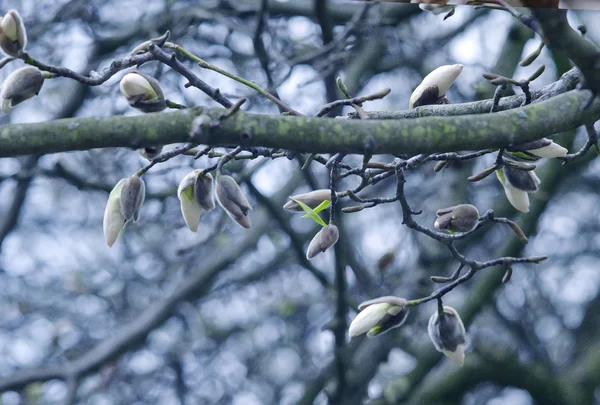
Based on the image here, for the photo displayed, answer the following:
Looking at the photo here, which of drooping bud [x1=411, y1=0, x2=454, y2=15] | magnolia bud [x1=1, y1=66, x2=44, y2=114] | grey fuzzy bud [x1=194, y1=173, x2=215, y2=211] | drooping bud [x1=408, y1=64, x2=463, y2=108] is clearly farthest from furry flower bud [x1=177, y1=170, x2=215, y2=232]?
drooping bud [x1=411, y1=0, x2=454, y2=15]

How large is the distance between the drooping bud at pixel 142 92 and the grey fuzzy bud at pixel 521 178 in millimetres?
633

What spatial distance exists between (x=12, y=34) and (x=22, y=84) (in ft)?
0.25

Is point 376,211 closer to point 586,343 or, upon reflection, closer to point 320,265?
point 320,265

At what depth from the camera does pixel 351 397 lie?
3.13 metres

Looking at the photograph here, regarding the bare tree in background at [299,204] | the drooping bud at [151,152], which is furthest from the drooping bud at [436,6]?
the drooping bud at [151,152]

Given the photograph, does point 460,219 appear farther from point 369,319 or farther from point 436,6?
point 436,6

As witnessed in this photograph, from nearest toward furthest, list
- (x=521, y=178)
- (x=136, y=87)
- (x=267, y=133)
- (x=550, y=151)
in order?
(x=267, y=133)
(x=136, y=87)
(x=550, y=151)
(x=521, y=178)

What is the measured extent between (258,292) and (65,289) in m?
1.15

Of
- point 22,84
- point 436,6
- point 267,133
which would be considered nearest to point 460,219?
point 436,6

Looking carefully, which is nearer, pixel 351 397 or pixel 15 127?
pixel 15 127

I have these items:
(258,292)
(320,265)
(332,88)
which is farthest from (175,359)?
(332,88)

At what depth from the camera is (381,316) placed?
1.37m

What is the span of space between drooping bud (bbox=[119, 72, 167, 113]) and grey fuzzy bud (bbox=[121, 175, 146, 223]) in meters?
0.18

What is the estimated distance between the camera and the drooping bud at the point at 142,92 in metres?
1.12
